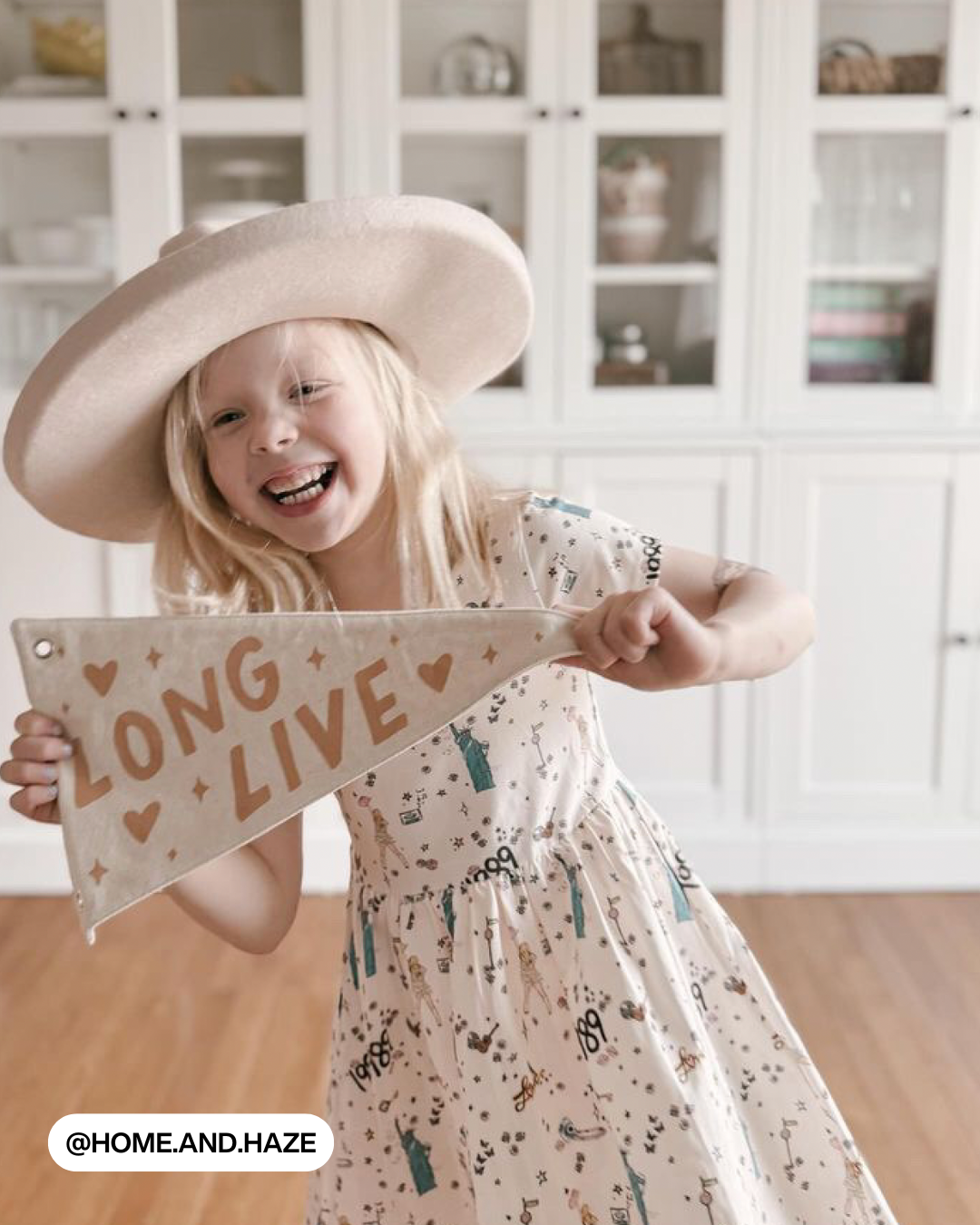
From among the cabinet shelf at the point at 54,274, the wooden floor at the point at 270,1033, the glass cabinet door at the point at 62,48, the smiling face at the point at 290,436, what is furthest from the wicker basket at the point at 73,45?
the smiling face at the point at 290,436

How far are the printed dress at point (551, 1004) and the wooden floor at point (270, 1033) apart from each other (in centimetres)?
76

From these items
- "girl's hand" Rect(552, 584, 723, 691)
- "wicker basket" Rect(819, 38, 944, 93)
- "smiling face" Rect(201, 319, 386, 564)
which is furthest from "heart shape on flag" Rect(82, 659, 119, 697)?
"wicker basket" Rect(819, 38, 944, 93)

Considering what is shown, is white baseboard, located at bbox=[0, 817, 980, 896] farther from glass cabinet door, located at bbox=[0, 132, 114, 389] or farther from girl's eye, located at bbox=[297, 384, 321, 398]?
girl's eye, located at bbox=[297, 384, 321, 398]

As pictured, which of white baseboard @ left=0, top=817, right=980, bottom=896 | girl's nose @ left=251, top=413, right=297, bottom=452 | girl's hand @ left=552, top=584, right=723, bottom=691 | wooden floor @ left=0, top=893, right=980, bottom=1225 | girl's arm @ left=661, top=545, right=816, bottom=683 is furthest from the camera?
white baseboard @ left=0, top=817, right=980, bottom=896

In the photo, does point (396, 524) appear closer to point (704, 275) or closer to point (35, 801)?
point (35, 801)

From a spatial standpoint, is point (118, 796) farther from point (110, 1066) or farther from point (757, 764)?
point (757, 764)

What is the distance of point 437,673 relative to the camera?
0.96 metres

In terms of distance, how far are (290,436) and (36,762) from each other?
1.01 feet

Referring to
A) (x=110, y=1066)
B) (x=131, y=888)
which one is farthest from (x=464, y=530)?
(x=110, y=1066)

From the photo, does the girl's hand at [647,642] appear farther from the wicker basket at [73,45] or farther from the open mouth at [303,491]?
the wicker basket at [73,45]

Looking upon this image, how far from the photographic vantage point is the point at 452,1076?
3.66 ft

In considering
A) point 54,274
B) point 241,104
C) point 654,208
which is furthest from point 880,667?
point 54,274

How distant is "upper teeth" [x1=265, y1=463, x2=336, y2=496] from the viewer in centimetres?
112

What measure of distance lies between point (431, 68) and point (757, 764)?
1.46 metres
